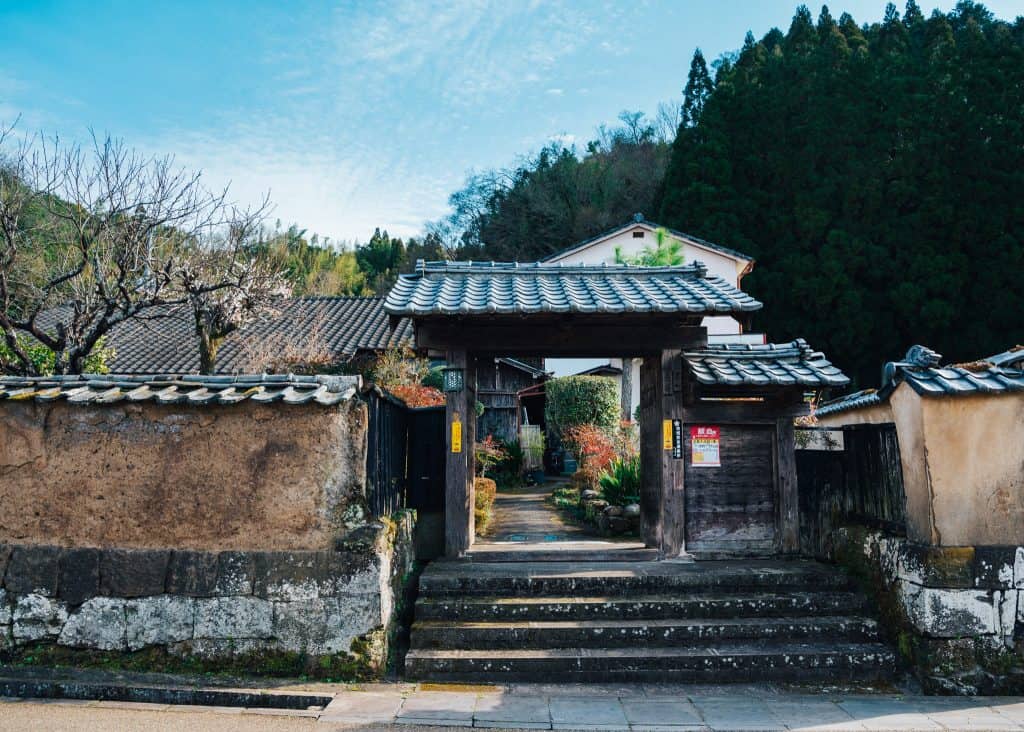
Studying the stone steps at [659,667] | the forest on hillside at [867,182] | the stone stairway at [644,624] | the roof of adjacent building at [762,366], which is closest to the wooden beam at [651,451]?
the roof of adjacent building at [762,366]

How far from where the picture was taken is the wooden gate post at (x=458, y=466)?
8.35 metres

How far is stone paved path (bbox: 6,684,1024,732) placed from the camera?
5.35 meters

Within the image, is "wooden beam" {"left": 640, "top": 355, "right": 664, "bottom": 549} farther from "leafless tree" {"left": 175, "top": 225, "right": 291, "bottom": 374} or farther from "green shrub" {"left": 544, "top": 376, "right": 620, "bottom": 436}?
"green shrub" {"left": 544, "top": 376, "right": 620, "bottom": 436}

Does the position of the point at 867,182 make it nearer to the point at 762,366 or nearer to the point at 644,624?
the point at 762,366

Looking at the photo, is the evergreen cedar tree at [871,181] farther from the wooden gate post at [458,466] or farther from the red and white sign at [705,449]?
the wooden gate post at [458,466]

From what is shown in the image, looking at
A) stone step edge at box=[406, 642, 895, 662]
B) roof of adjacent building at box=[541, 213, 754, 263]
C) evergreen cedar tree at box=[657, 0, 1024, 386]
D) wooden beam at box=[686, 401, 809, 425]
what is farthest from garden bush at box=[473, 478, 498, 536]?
evergreen cedar tree at box=[657, 0, 1024, 386]

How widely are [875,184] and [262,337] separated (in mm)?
24343

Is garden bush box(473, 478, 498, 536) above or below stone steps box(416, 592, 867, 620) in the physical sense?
above

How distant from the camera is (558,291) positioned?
338 inches

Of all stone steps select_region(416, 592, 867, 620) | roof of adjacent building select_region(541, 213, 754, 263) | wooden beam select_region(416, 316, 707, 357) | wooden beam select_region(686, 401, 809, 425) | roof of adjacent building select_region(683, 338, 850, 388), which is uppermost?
roof of adjacent building select_region(541, 213, 754, 263)

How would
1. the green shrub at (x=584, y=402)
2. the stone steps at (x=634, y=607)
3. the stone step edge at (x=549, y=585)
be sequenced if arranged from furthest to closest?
1. the green shrub at (x=584, y=402)
2. the stone step edge at (x=549, y=585)
3. the stone steps at (x=634, y=607)

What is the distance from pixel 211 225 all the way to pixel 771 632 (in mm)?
12042

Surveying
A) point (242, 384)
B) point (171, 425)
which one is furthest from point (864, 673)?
point (171, 425)

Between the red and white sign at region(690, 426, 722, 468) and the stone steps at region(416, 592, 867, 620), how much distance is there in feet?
6.00
